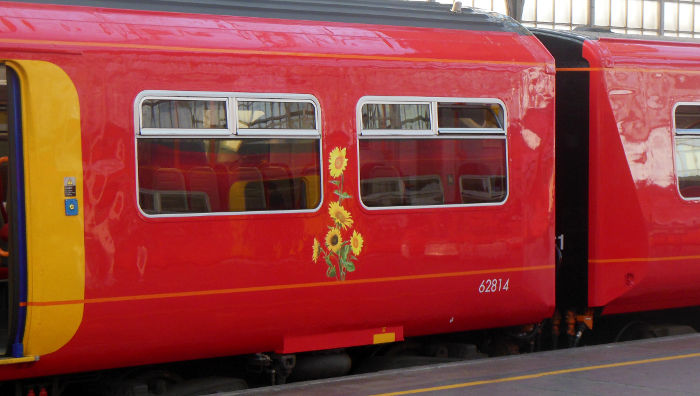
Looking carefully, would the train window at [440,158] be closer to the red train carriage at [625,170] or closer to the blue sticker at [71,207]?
the red train carriage at [625,170]

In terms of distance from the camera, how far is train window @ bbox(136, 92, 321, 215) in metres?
6.82

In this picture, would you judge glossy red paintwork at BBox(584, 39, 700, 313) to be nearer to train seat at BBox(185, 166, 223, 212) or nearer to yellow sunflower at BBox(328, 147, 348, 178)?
yellow sunflower at BBox(328, 147, 348, 178)

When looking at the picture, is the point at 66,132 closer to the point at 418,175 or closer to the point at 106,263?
the point at 106,263

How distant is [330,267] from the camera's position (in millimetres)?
7520

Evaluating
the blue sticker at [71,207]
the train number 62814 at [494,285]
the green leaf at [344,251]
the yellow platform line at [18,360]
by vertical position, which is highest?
the blue sticker at [71,207]

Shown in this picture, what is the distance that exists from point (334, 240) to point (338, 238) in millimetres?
36

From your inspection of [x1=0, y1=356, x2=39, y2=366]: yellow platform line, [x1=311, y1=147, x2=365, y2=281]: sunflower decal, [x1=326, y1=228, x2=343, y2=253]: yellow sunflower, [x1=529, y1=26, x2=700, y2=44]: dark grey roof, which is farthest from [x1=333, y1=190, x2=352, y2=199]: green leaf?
[x1=529, y1=26, x2=700, y2=44]: dark grey roof

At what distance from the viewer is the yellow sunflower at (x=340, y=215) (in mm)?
7488

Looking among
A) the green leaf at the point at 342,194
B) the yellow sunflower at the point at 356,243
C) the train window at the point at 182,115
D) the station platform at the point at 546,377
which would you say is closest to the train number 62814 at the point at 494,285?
the station platform at the point at 546,377

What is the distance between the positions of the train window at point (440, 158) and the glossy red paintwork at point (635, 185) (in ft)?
3.52

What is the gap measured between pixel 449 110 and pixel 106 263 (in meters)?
3.01

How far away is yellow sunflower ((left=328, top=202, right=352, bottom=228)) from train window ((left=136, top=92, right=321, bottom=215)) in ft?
0.40

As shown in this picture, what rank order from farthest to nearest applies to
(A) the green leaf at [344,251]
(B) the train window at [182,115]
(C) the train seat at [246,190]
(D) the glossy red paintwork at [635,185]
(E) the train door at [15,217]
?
(D) the glossy red paintwork at [635,185] < (A) the green leaf at [344,251] < (C) the train seat at [246,190] < (B) the train window at [182,115] < (E) the train door at [15,217]

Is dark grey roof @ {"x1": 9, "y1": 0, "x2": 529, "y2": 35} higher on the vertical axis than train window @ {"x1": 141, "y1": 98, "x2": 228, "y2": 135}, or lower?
higher
